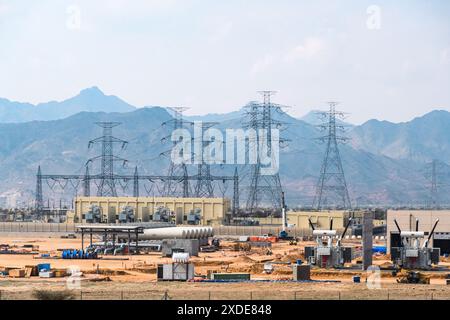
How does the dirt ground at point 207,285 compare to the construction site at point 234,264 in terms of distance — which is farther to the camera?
the construction site at point 234,264

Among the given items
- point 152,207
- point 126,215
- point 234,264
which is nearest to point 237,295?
point 234,264

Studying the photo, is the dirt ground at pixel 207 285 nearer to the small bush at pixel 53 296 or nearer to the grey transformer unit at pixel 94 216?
the small bush at pixel 53 296

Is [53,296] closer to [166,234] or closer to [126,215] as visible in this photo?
[166,234]

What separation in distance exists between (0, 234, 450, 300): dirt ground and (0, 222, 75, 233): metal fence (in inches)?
2865

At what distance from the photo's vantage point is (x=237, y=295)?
187 feet

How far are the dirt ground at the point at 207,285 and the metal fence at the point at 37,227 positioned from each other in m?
72.8

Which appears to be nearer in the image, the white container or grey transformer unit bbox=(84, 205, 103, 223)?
the white container

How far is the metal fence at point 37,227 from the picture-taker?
176 metres

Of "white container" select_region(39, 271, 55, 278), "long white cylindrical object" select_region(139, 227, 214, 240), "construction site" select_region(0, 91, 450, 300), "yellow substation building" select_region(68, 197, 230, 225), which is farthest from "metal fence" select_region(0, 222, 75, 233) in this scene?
"white container" select_region(39, 271, 55, 278)

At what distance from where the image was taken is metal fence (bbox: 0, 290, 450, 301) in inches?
2189

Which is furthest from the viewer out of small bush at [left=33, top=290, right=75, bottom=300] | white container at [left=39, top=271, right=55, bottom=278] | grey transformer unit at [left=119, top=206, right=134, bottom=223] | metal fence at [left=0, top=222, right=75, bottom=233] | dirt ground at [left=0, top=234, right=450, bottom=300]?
metal fence at [left=0, top=222, right=75, bottom=233]

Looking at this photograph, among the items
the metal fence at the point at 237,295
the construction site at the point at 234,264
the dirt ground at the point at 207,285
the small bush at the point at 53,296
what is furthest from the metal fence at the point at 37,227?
the small bush at the point at 53,296

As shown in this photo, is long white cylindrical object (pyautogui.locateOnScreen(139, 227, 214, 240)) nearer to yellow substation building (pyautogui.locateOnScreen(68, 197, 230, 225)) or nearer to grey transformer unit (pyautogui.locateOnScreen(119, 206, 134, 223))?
grey transformer unit (pyautogui.locateOnScreen(119, 206, 134, 223))
